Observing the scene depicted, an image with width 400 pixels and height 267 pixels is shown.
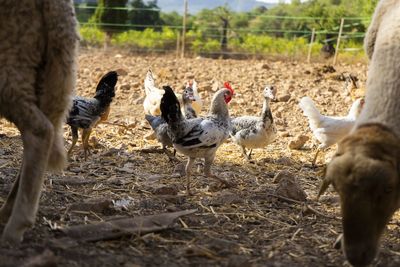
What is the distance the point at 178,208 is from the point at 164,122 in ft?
8.94

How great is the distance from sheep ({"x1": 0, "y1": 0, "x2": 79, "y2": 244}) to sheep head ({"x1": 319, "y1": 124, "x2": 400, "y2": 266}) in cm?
194

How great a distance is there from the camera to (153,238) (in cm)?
430

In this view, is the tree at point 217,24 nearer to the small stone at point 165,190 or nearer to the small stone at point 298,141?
the small stone at point 298,141

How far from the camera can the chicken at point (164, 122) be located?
309 inches

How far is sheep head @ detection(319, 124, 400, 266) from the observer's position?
3.51 metres

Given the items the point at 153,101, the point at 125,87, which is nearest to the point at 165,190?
the point at 153,101

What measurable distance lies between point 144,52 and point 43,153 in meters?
23.6

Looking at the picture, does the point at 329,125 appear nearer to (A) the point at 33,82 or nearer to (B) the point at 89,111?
(B) the point at 89,111

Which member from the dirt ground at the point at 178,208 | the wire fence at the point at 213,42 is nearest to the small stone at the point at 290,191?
the dirt ground at the point at 178,208

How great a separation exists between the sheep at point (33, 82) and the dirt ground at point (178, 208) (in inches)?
10.8

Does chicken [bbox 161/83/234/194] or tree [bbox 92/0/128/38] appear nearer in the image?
chicken [bbox 161/83/234/194]

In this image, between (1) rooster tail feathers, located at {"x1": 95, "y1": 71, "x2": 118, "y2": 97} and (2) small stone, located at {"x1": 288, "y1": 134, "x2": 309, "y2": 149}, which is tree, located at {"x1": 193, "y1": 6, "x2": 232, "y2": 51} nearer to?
(2) small stone, located at {"x1": 288, "y1": 134, "x2": 309, "y2": 149}

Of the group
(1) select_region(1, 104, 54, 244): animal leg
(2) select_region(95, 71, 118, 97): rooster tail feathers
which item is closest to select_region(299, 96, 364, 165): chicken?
(2) select_region(95, 71, 118, 97): rooster tail feathers

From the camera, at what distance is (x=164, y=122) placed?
26.0ft
